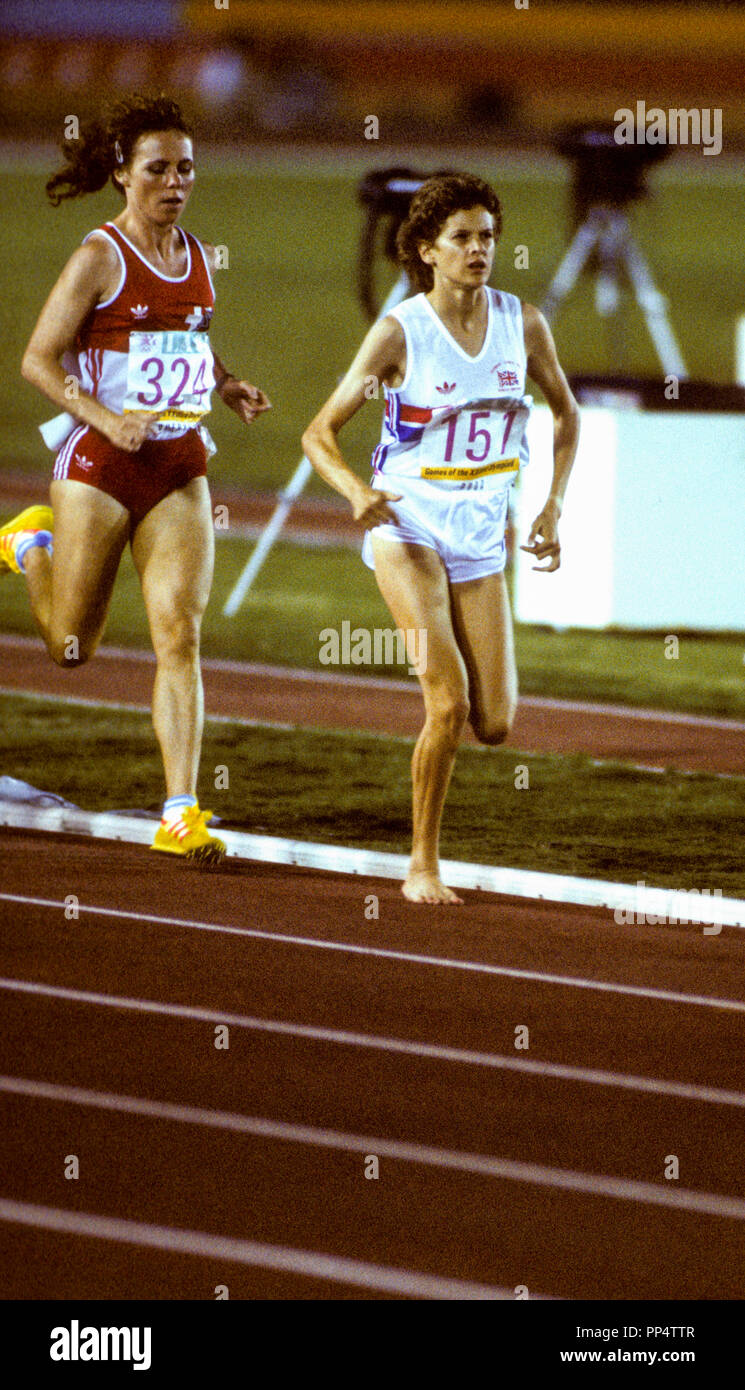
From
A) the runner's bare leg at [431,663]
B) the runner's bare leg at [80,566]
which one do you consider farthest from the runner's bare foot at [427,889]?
the runner's bare leg at [80,566]

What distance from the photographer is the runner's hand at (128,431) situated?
24.1ft

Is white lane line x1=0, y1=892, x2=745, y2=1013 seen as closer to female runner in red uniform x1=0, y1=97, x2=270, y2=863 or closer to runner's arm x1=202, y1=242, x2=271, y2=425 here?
female runner in red uniform x1=0, y1=97, x2=270, y2=863

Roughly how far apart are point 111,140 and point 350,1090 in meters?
3.57

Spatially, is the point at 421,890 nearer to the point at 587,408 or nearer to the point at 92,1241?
the point at 92,1241

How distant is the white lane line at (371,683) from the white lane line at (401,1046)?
5.34 metres

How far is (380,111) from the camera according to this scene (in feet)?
157

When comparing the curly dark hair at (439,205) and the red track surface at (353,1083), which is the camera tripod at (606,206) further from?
the red track surface at (353,1083)

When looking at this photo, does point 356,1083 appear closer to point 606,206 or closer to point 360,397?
point 360,397

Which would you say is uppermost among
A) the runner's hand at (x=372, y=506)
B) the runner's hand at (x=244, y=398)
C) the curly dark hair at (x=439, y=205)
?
the curly dark hair at (x=439, y=205)

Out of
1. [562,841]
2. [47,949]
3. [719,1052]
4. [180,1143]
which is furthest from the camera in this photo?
[562,841]

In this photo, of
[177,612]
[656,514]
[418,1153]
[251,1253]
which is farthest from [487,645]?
[656,514]

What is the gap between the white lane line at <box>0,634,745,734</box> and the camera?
11.3m

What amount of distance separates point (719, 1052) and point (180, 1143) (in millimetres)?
1541
